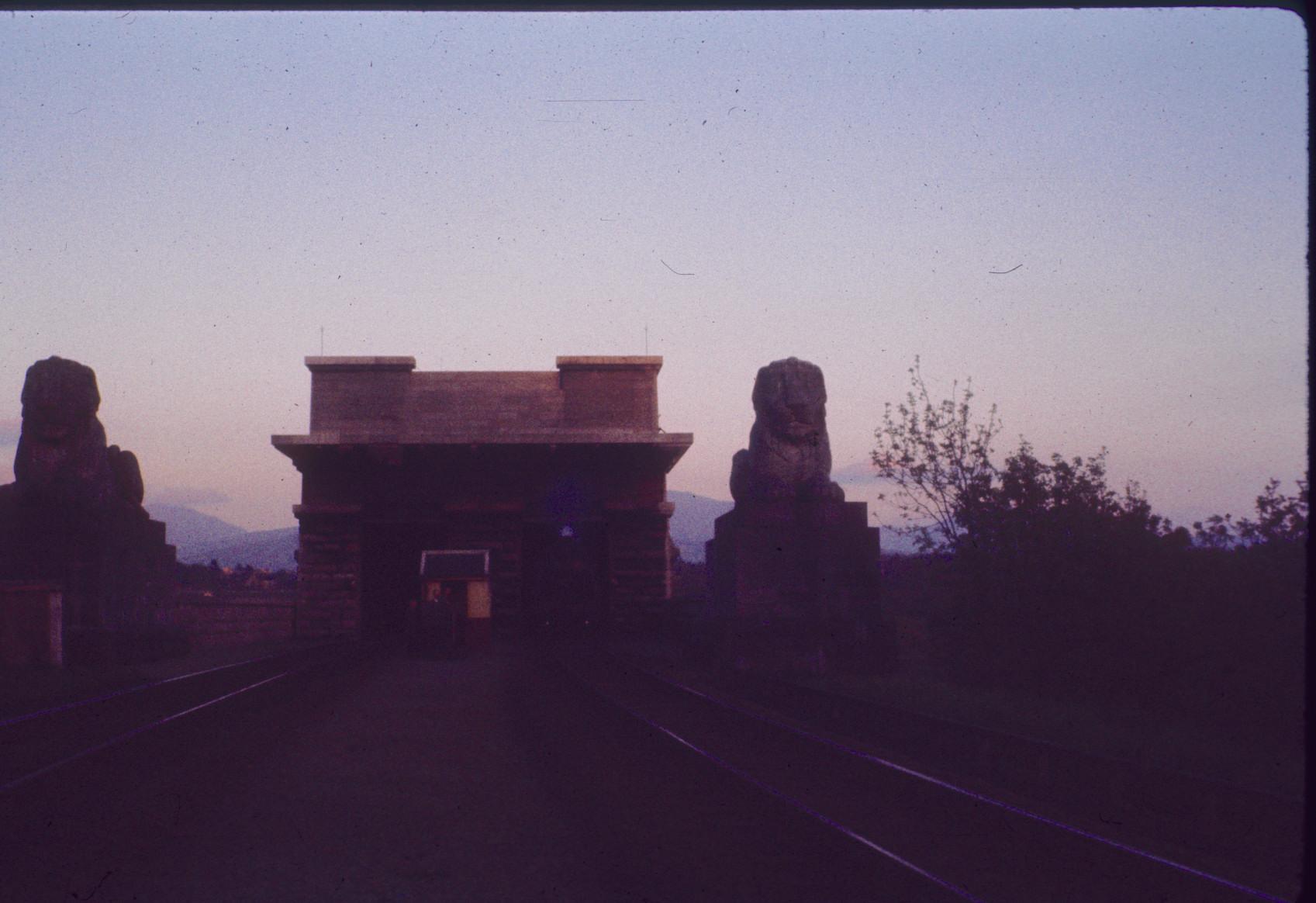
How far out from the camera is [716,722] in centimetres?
1405

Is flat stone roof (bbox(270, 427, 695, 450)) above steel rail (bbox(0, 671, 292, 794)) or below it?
above

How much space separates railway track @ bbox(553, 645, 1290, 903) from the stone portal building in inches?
924

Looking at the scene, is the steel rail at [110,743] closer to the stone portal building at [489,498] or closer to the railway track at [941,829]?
the railway track at [941,829]

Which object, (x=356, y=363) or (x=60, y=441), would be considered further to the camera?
(x=356, y=363)

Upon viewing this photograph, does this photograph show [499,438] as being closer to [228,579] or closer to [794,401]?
[794,401]

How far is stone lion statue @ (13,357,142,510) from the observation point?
74.3ft

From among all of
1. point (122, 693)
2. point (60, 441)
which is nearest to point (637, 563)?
point (60, 441)

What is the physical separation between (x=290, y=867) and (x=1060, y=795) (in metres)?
6.50

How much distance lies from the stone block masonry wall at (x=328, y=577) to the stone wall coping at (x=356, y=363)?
19.8 ft

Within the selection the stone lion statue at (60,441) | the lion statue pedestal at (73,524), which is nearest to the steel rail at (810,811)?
the lion statue pedestal at (73,524)

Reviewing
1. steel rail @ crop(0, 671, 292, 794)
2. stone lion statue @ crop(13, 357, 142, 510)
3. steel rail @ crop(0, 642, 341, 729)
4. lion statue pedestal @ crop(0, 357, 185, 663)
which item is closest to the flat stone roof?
steel rail @ crop(0, 642, 341, 729)

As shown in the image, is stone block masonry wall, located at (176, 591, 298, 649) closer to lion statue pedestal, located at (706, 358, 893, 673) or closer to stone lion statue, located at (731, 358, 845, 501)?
lion statue pedestal, located at (706, 358, 893, 673)

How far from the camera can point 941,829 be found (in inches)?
309

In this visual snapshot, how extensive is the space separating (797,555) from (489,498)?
18235 millimetres
